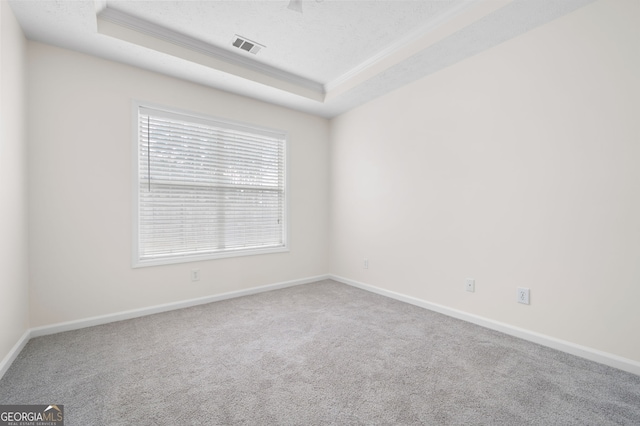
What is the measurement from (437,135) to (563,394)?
2343mm

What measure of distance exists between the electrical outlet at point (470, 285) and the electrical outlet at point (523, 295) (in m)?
0.38

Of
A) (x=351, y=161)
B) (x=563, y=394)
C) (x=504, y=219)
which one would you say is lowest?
(x=563, y=394)

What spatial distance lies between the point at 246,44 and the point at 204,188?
5.29ft

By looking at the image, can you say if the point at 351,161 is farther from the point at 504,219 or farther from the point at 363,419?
the point at 363,419

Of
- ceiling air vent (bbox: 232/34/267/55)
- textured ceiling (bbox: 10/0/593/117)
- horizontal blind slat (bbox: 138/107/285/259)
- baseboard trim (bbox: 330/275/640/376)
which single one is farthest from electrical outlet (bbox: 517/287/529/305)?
ceiling air vent (bbox: 232/34/267/55)

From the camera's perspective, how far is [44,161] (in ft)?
7.98

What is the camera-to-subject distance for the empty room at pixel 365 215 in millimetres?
1737

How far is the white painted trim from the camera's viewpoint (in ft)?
6.01

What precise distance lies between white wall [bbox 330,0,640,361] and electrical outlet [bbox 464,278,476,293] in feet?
0.16

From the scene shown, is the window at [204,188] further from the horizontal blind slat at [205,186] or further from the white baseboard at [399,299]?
the white baseboard at [399,299]

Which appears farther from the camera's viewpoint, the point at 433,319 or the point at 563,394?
the point at 433,319

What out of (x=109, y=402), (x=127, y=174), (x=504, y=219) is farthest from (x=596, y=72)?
(x=127, y=174)

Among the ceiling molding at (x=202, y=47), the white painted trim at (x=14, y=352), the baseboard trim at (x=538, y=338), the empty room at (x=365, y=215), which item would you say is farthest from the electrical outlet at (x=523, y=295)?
the white painted trim at (x=14, y=352)

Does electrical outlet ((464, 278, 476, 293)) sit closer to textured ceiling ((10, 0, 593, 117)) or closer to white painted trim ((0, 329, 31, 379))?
textured ceiling ((10, 0, 593, 117))
